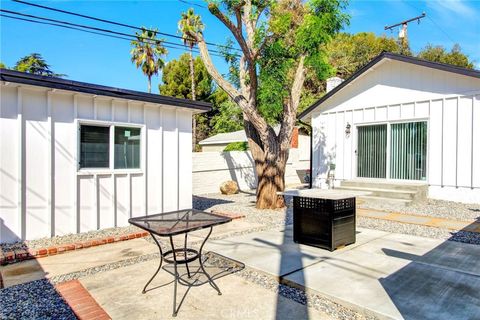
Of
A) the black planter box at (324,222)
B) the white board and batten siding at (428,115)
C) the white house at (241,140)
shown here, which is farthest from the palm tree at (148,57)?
the black planter box at (324,222)

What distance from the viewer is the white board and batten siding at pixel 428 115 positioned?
30.2 ft

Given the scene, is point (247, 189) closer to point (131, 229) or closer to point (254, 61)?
point (254, 61)

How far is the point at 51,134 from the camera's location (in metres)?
5.94

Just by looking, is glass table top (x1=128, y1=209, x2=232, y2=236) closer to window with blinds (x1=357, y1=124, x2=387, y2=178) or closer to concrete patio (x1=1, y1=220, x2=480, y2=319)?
concrete patio (x1=1, y1=220, x2=480, y2=319)

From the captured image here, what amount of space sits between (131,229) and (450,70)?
9.77 metres

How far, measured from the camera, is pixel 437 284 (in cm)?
364

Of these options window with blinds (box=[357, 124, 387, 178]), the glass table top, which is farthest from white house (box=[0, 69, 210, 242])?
window with blinds (box=[357, 124, 387, 178])

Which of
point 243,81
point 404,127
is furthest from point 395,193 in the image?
point 243,81

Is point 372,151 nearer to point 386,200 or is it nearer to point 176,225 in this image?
point 386,200

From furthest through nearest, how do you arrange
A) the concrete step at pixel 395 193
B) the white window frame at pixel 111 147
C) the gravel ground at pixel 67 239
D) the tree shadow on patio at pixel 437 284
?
the concrete step at pixel 395 193 < the white window frame at pixel 111 147 < the gravel ground at pixel 67 239 < the tree shadow on patio at pixel 437 284

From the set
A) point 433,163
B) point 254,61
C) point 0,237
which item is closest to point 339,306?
point 0,237

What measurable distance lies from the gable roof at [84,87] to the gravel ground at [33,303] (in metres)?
3.36

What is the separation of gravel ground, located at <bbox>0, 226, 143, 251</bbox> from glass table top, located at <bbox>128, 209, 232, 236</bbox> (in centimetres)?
273

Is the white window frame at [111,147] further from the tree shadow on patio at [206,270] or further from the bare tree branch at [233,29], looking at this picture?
the bare tree branch at [233,29]
